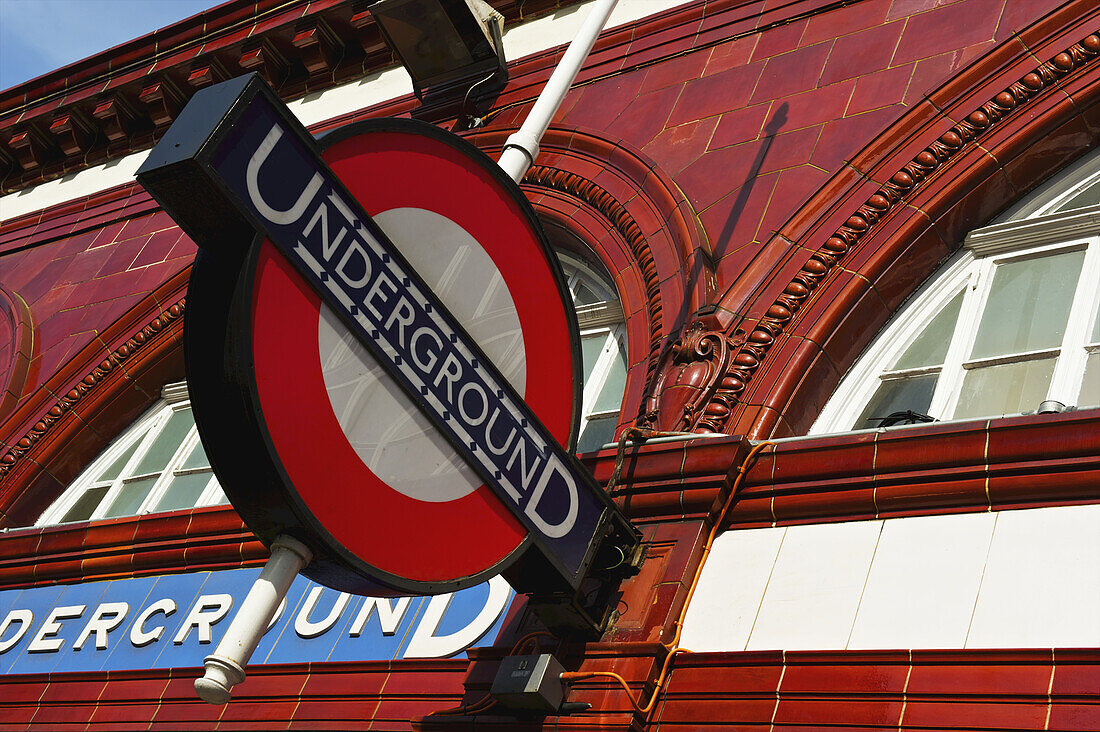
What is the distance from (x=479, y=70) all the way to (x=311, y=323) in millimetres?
5524

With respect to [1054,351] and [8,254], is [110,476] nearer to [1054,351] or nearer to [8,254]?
Answer: [8,254]

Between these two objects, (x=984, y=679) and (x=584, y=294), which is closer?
(x=984, y=679)

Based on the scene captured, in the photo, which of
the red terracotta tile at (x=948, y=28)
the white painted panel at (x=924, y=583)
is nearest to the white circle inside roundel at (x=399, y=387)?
the white painted panel at (x=924, y=583)

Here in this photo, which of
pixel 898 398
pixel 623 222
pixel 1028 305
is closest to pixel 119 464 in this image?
pixel 623 222

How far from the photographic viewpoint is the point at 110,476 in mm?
8812

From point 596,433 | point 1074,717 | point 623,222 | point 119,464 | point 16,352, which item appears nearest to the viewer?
point 1074,717

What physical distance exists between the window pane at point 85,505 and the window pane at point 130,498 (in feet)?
0.76

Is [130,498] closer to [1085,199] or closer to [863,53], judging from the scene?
[863,53]

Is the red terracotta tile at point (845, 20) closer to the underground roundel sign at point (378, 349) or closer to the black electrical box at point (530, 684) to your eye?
the underground roundel sign at point (378, 349)

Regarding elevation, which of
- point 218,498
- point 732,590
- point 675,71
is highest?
point 675,71

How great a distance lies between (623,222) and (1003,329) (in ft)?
7.42

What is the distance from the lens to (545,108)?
17.3 ft

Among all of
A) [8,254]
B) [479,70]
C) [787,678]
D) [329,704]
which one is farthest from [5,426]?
[787,678]

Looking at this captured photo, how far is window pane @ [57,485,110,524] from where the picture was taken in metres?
8.56
